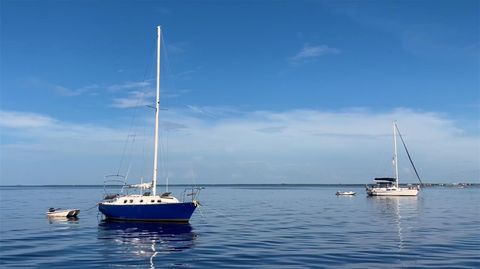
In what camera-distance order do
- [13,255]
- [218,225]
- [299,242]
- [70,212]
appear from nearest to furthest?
1. [13,255]
2. [299,242]
3. [218,225]
4. [70,212]

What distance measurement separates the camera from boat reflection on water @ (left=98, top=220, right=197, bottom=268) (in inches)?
1296

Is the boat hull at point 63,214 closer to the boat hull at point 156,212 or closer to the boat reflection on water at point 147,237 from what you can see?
the boat reflection on water at point 147,237

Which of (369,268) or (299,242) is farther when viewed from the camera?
(299,242)

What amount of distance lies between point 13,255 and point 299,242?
64.3ft

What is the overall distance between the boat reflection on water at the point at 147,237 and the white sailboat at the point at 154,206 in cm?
76

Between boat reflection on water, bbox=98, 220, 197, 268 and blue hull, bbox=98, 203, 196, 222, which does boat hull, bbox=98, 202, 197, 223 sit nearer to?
blue hull, bbox=98, 203, 196, 222

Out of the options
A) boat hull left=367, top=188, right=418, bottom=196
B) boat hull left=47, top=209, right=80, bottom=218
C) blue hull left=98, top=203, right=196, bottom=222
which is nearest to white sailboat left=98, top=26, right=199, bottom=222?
blue hull left=98, top=203, right=196, bottom=222

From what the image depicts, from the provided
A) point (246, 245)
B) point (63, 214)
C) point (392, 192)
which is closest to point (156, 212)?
point (63, 214)

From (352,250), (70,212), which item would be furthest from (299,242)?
(70,212)

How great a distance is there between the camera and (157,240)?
1519 inches

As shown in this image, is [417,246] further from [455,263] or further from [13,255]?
[13,255]

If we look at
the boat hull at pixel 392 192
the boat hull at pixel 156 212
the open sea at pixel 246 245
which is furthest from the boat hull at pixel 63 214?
the boat hull at pixel 392 192

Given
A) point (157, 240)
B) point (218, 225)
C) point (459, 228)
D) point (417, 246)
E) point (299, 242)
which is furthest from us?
point (218, 225)

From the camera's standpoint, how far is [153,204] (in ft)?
165
